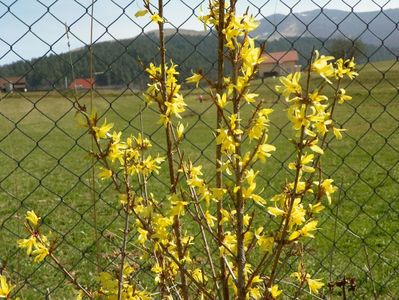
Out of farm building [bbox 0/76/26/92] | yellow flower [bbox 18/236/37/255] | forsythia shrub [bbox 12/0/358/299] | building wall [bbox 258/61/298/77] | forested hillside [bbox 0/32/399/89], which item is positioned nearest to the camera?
forsythia shrub [bbox 12/0/358/299]

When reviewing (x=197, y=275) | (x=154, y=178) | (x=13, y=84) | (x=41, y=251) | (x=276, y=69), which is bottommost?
(x=154, y=178)

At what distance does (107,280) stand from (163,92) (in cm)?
55

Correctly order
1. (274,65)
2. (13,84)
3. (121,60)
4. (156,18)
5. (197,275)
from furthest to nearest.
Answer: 1. (121,60)
2. (274,65)
3. (13,84)
4. (197,275)
5. (156,18)

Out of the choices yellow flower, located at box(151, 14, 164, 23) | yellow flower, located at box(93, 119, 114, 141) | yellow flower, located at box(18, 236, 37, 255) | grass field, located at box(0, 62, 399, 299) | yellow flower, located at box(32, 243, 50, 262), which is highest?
yellow flower, located at box(151, 14, 164, 23)

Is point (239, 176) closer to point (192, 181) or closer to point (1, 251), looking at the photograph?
point (192, 181)

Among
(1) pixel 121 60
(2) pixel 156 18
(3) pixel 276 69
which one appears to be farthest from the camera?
(1) pixel 121 60

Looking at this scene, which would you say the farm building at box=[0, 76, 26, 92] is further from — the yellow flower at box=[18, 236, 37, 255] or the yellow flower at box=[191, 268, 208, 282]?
the yellow flower at box=[191, 268, 208, 282]

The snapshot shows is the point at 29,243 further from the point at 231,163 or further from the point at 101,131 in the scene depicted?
the point at 231,163

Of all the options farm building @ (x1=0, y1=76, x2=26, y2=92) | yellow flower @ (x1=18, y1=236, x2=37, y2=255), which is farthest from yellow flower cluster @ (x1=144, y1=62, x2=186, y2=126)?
farm building @ (x1=0, y1=76, x2=26, y2=92)

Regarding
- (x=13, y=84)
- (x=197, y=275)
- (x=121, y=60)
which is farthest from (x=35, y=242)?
(x=121, y=60)

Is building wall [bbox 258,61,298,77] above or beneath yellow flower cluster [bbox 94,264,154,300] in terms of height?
above

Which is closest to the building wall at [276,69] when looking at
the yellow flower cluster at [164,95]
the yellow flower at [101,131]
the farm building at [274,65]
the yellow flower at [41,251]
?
the farm building at [274,65]

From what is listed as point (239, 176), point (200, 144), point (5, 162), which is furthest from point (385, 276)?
point (200, 144)

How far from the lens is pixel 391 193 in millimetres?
7742
